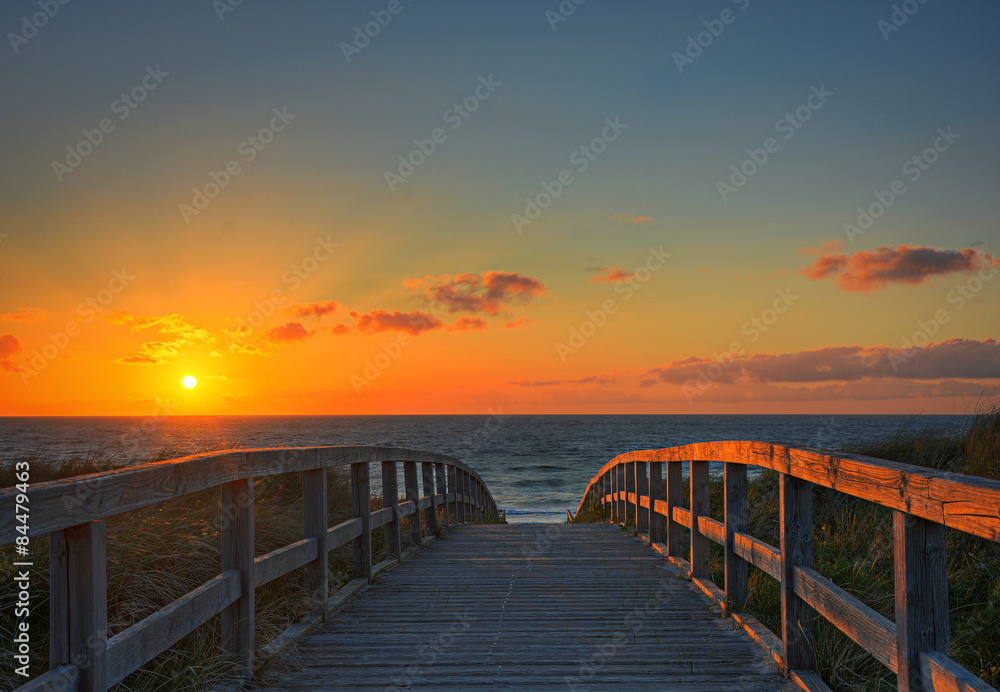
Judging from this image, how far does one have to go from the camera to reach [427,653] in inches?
158

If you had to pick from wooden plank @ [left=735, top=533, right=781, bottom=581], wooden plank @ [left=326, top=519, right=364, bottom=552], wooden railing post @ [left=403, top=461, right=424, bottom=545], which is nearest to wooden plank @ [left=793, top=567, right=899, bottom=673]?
wooden plank @ [left=735, top=533, right=781, bottom=581]

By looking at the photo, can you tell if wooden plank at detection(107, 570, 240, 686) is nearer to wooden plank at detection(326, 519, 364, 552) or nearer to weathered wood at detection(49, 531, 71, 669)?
weathered wood at detection(49, 531, 71, 669)

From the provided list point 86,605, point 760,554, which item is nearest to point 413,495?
point 760,554

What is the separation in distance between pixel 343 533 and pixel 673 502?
10.9 feet

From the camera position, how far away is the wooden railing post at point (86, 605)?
7.42ft

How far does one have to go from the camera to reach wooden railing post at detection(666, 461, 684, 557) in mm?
6839

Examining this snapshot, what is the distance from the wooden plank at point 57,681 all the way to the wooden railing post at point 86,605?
0.08ft

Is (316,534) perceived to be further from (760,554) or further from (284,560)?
(760,554)

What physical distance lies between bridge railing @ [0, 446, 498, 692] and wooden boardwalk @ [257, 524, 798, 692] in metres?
0.37

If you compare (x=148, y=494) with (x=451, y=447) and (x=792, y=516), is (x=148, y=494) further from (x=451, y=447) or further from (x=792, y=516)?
(x=451, y=447)

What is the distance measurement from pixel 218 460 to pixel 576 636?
241 cm

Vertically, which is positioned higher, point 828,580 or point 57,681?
point 57,681

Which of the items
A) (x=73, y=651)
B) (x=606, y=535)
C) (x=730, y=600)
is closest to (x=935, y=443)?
(x=606, y=535)

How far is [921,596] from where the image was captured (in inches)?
96.2
